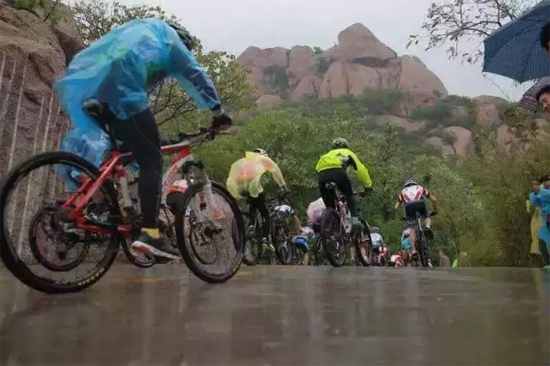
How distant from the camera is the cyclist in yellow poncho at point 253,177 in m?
10.1

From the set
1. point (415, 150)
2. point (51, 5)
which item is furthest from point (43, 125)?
point (415, 150)

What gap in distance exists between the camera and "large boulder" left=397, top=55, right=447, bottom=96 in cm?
12544

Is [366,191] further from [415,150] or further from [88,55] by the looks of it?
[415,150]

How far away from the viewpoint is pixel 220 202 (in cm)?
558

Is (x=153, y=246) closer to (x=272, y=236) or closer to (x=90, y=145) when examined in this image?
(x=90, y=145)

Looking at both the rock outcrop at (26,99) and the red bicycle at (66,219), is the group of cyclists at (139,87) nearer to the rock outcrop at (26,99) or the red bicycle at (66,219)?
the red bicycle at (66,219)

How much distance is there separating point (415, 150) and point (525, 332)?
75.1 m

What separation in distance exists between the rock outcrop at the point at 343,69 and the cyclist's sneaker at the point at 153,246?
112 m

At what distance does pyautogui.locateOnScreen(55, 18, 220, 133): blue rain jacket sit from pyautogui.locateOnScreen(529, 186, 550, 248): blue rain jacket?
729 centimetres

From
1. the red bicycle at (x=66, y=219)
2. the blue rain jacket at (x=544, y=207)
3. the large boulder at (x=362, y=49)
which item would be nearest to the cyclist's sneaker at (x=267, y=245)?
the blue rain jacket at (x=544, y=207)

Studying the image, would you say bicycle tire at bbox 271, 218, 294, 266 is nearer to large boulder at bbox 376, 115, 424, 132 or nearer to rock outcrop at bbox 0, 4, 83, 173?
rock outcrop at bbox 0, 4, 83, 173

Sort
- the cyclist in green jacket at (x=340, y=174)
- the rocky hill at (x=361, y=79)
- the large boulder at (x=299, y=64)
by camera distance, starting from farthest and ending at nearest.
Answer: the large boulder at (x=299, y=64) < the rocky hill at (x=361, y=79) < the cyclist in green jacket at (x=340, y=174)

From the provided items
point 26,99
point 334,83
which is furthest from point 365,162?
point 334,83

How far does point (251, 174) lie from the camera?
10.4 metres
